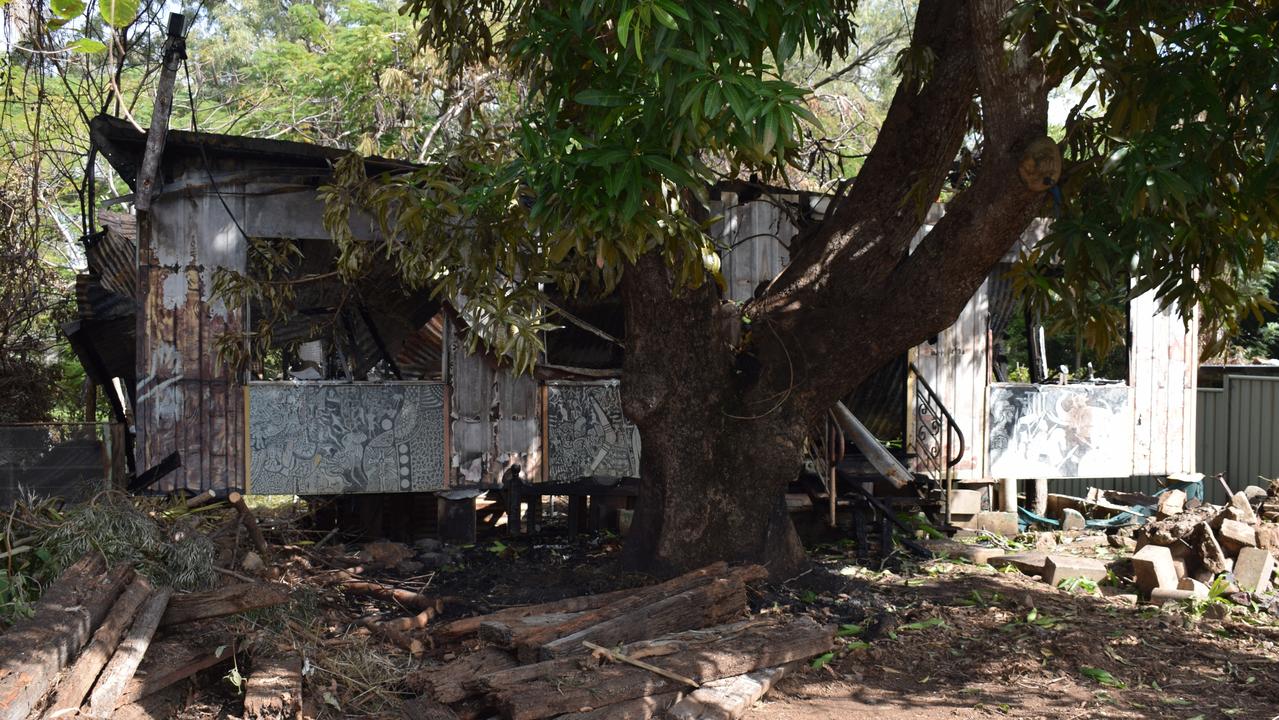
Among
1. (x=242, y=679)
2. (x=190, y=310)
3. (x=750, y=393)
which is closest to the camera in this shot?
(x=242, y=679)

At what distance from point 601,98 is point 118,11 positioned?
3.65m

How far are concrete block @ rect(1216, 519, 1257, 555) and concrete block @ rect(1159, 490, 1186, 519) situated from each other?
175cm

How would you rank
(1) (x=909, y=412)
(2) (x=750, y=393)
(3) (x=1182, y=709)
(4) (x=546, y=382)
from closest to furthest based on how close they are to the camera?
(3) (x=1182, y=709)
(2) (x=750, y=393)
(4) (x=546, y=382)
(1) (x=909, y=412)

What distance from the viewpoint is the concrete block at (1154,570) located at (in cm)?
873

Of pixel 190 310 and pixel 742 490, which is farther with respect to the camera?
pixel 190 310

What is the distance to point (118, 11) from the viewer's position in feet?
7.27

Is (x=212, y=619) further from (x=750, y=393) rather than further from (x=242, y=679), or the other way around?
(x=750, y=393)

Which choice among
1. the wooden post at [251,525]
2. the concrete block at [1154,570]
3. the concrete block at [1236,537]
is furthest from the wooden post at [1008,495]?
the wooden post at [251,525]

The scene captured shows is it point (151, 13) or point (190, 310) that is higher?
point (151, 13)

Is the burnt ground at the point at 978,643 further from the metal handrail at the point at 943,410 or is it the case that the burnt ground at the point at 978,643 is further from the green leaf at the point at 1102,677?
the metal handrail at the point at 943,410

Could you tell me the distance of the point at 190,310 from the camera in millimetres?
9258

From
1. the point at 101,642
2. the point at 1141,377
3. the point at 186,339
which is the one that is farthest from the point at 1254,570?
the point at 186,339

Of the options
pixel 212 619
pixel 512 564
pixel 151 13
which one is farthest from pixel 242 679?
pixel 151 13

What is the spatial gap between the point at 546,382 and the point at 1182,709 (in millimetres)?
6055
